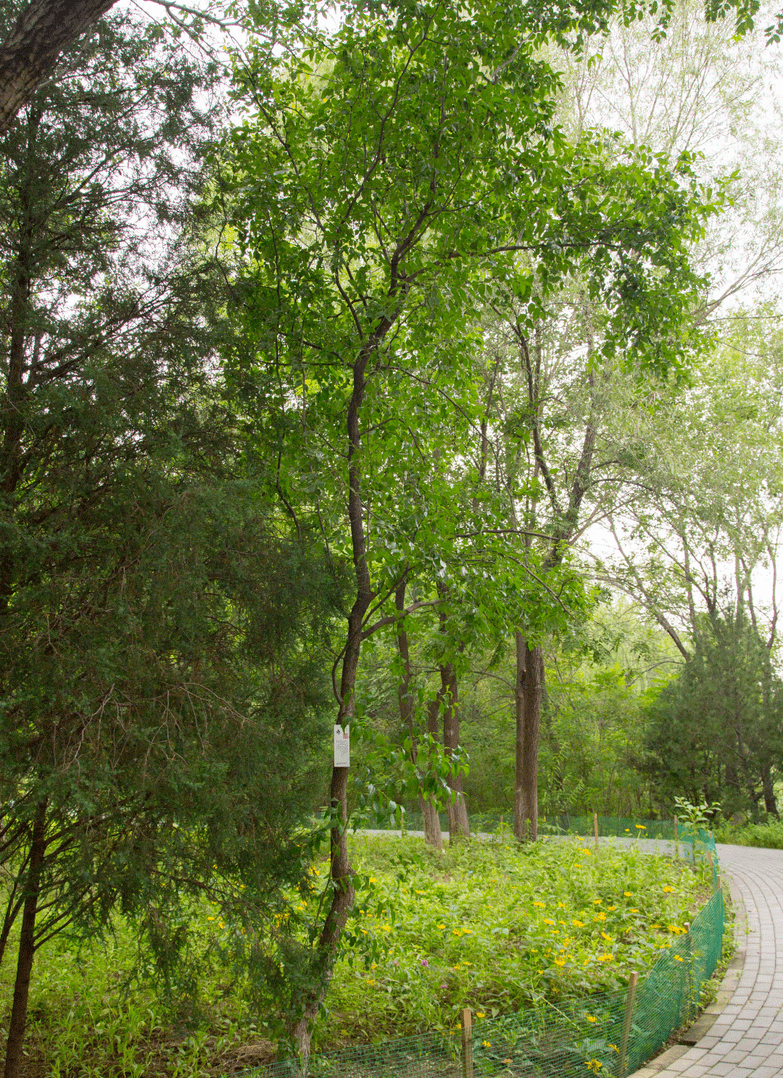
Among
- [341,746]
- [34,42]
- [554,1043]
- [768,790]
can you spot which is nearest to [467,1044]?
[554,1043]

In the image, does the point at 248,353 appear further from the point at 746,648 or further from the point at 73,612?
the point at 746,648

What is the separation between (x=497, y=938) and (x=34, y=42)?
6735mm

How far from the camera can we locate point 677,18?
13.9 metres

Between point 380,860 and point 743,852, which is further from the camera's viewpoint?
point 743,852

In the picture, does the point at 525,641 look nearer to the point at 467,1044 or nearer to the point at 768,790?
the point at 467,1044

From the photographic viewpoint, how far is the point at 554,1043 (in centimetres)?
496

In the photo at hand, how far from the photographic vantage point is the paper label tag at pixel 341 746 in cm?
468

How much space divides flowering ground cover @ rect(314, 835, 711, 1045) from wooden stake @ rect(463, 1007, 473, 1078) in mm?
653

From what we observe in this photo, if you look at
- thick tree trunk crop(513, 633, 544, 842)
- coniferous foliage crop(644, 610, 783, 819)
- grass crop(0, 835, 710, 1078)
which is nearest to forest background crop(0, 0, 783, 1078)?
grass crop(0, 835, 710, 1078)

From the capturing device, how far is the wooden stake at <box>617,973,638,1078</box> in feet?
16.5

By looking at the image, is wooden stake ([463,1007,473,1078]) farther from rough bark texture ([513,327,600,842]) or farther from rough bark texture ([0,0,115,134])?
rough bark texture ([513,327,600,842])

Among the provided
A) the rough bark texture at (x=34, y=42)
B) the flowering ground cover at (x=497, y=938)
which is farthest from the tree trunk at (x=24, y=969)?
the rough bark texture at (x=34, y=42)

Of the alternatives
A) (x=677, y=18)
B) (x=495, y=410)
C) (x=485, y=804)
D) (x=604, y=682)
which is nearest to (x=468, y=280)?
(x=495, y=410)

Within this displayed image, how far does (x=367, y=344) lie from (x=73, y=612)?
8.86 ft
